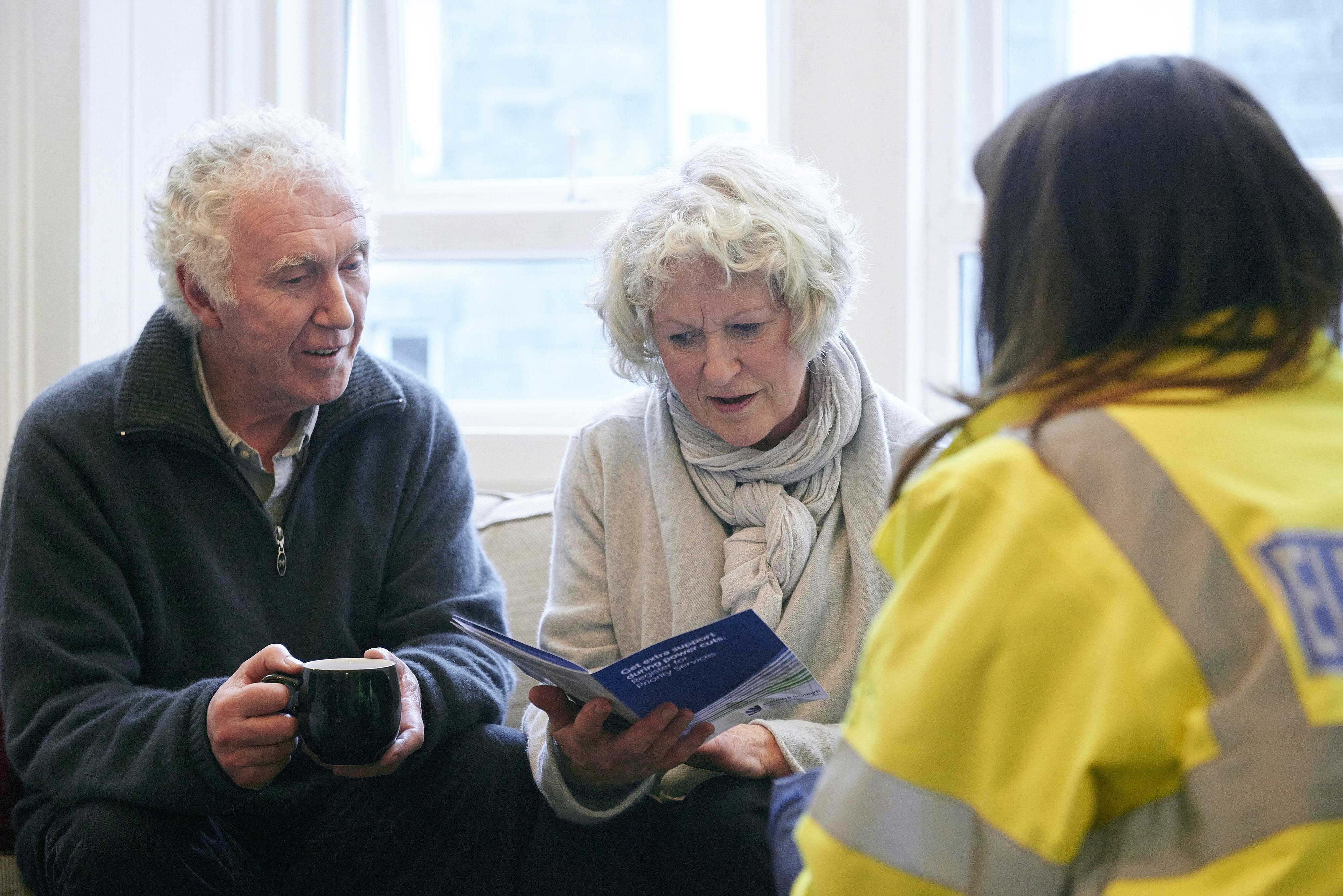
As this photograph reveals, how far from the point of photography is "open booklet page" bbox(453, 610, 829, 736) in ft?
3.43

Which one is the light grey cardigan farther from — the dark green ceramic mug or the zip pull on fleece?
the zip pull on fleece

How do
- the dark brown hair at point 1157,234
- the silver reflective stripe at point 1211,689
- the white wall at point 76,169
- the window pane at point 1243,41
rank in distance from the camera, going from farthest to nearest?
the window pane at point 1243,41, the white wall at point 76,169, the dark brown hair at point 1157,234, the silver reflective stripe at point 1211,689

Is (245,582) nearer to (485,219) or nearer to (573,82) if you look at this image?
(485,219)

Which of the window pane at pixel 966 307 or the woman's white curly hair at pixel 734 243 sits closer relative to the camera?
the woman's white curly hair at pixel 734 243

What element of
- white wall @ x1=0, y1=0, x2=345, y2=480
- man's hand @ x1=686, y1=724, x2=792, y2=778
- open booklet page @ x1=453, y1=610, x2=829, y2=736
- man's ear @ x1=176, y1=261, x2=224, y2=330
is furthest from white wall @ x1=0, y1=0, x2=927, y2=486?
open booklet page @ x1=453, y1=610, x2=829, y2=736

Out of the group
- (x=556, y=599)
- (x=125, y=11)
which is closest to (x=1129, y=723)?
(x=556, y=599)

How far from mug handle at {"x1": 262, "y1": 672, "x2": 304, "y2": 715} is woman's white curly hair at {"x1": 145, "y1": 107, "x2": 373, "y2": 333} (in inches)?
21.5

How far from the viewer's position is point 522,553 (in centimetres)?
192

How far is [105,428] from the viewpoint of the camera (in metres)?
1.47

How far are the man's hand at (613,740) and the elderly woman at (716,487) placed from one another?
0.04ft

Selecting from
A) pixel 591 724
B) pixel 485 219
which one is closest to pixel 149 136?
pixel 485 219

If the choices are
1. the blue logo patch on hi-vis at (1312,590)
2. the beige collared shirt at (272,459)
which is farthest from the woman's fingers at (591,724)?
the blue logo patch on hi-vis at (1312,590)

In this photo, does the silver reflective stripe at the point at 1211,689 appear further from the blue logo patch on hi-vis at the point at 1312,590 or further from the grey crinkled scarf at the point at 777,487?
the grey crinkled scarf at the point at 777,487

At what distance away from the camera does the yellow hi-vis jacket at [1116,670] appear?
63 cm
